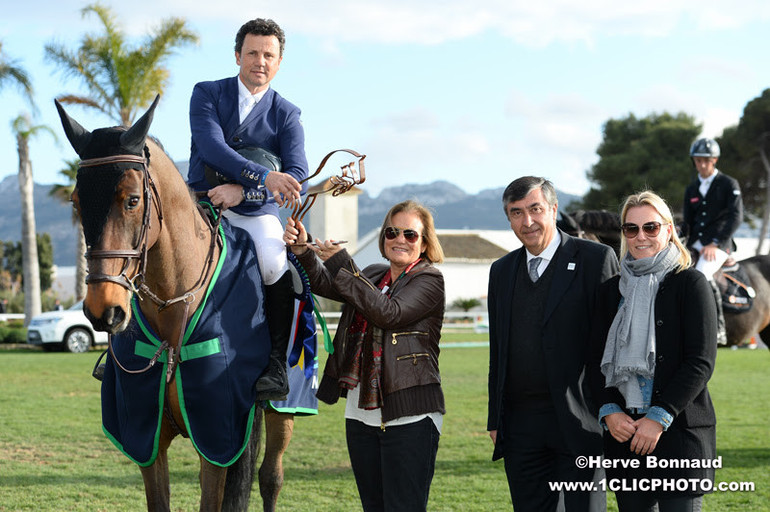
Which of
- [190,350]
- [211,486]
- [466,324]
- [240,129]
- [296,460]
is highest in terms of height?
[240,129]

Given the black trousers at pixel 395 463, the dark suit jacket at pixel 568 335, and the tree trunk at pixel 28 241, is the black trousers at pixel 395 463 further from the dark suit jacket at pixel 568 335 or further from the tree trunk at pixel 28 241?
the tree trunk at pixel 28 241

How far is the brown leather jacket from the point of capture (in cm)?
365

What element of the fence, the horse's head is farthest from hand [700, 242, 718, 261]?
the fence

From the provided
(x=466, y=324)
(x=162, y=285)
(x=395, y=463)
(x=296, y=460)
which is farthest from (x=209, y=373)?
(x=466, y=324)

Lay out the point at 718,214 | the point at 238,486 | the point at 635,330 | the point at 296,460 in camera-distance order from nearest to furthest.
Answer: the point at 635,330 < the point at 238,486 < the point at 296,460 < the point at 718,214

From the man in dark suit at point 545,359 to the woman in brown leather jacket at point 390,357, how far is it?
348 millimetres

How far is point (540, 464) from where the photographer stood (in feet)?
11.9

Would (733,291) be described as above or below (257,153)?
below

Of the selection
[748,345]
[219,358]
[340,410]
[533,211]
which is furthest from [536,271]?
[748,345]

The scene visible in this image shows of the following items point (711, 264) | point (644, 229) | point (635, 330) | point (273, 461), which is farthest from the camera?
point (711, 264)

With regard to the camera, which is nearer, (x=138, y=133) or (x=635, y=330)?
(x=138, y=133)

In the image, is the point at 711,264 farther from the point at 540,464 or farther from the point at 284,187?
the point at 284,187

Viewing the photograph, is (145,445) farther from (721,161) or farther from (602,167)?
(602,167)

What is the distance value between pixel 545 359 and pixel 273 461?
2.20 metres
